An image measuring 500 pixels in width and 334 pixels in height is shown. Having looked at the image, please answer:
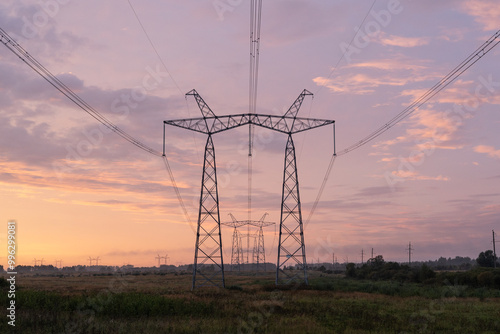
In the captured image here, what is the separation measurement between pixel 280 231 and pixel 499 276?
4228cm

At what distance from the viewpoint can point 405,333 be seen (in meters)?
29.0

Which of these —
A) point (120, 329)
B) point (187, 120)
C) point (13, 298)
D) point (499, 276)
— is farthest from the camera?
point (499, 276)

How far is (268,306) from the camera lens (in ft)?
134

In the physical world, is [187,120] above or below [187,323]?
above

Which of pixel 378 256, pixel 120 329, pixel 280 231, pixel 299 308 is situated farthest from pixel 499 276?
pixel 378 256

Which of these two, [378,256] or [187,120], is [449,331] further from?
[378,256]

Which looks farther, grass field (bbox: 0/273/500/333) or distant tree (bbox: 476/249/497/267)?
distant tree (bbox: 476/249/497/267)

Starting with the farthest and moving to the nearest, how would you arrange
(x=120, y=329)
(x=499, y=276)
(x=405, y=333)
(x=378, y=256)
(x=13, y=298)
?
1. (x=378, y=256)
2. (x=499, y=276)
3. (x=13, y=298)
4. (x=405, y=333)
5. (x=120, y=329)

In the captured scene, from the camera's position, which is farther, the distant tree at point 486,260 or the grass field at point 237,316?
the distant tree at point 486,260

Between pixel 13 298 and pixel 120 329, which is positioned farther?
pixel 13 298

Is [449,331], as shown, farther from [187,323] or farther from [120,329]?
[120,329]

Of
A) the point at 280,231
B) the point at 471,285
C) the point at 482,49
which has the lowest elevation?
the point at 471,285

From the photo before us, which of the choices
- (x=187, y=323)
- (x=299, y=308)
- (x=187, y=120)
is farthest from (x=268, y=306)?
(x=187, y=120)

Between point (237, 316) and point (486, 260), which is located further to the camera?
point (486, 260)
